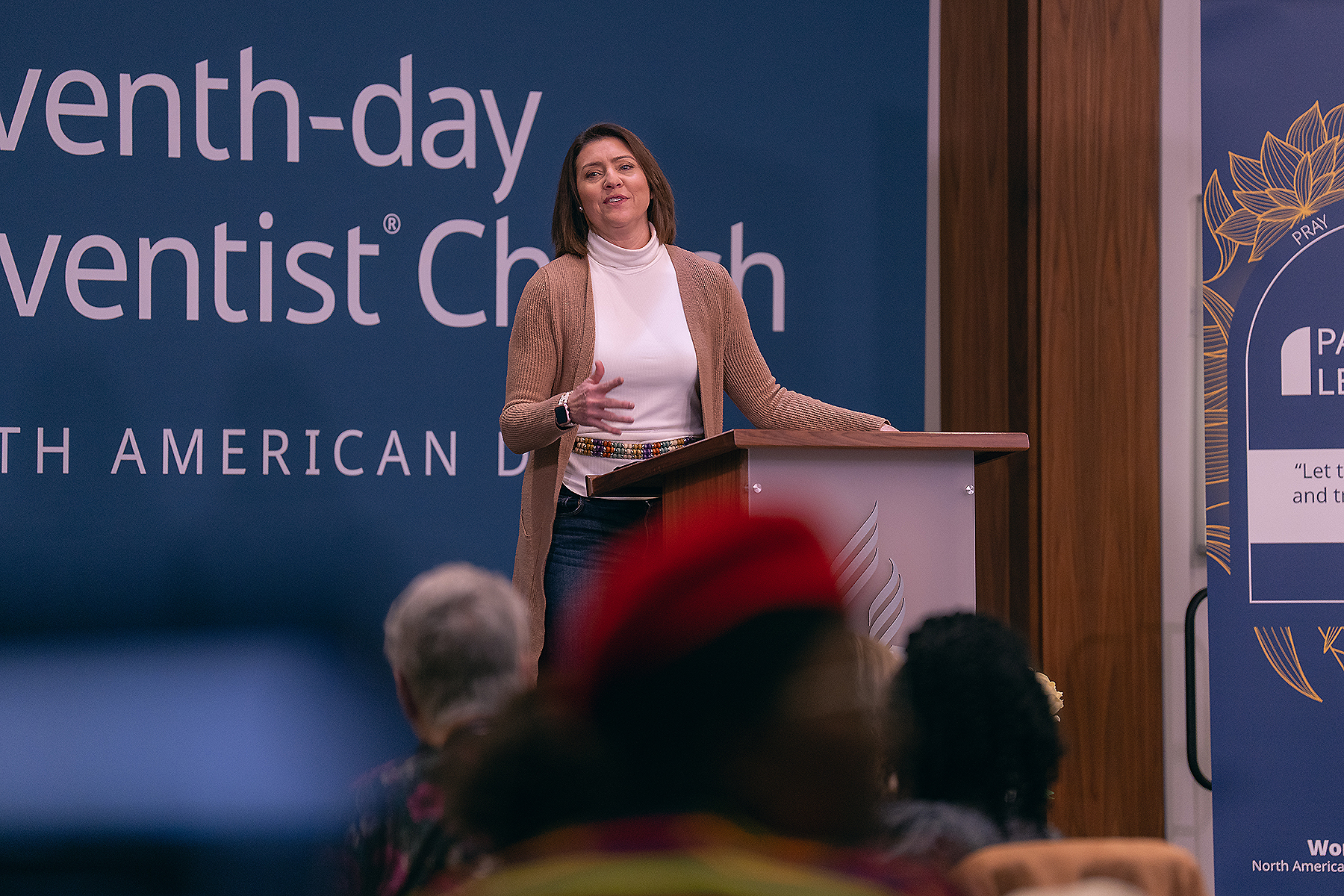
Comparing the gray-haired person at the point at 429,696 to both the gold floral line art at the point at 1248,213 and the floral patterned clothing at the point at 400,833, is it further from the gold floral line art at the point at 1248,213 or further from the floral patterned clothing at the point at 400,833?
the gold floral line art at the point at 1248,213

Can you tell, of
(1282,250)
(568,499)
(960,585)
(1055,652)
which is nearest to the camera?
(960,585)

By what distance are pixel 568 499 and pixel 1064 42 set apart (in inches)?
79.4

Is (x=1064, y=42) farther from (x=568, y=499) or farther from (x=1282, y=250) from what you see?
(x=568, y=499)

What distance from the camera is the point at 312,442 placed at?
371cm

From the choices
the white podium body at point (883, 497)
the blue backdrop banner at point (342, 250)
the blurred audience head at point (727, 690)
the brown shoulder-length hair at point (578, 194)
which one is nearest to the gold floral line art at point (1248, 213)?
the blue backdrop banner at point (342, 250)

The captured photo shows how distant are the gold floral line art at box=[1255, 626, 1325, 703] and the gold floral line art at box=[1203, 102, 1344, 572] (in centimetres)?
27

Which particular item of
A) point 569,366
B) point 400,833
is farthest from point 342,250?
point 400,833

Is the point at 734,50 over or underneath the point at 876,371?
over

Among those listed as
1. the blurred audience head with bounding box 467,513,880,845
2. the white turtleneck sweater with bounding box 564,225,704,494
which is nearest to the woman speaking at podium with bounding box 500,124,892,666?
the white turtleneck sweater with bounding box 564,225,704,494

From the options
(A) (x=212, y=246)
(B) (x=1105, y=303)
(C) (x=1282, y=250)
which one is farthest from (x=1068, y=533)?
(A) (x=212, y=246)

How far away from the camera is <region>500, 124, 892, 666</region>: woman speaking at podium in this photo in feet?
8.48

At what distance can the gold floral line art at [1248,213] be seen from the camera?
3.17 metres

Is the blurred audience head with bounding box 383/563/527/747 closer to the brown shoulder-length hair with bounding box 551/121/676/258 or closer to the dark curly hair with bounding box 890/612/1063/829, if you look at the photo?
the dark curly hair with bounding box 890/612/1063/829

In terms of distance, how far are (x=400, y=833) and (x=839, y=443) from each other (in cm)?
96
